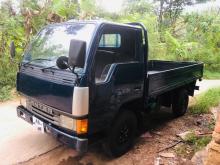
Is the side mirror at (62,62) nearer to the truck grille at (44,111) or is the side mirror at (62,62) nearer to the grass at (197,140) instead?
the truck grille at (44,111)

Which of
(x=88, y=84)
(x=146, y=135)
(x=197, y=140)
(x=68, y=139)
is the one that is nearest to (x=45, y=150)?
(x=68, y=139)

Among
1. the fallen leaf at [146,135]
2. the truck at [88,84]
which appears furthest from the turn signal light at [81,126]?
the fallen leaf at [146,135]

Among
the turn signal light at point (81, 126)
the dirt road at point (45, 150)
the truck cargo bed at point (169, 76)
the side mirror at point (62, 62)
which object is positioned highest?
the side mirror at point (62, 62)

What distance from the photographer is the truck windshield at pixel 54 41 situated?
379 cm

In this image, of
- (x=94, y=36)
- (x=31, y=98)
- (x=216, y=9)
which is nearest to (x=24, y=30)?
(x=31, y=98)

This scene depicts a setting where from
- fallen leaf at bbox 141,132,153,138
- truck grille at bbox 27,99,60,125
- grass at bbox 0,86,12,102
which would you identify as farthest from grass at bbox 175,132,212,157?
grass at bbox 0,86,12,102

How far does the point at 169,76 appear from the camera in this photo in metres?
5.34

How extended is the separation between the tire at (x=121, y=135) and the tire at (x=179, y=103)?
2.10 metres

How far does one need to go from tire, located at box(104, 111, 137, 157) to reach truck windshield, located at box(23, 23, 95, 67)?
1341mm

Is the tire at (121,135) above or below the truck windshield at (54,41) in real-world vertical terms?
below

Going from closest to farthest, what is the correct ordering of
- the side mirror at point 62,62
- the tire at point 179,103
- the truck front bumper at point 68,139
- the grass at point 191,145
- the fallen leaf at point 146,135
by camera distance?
the side mirror at point 62,62 < the truck front bumper at point 68,139 < the grass at point 191,145 < the fallen leaf at point 146,135 < the tire at point 179,103

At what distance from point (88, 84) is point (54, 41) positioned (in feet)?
3.90

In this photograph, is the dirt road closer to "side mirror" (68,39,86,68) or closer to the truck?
the truck

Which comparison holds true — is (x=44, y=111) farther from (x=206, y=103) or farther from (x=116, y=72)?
(x=206, y=103)
